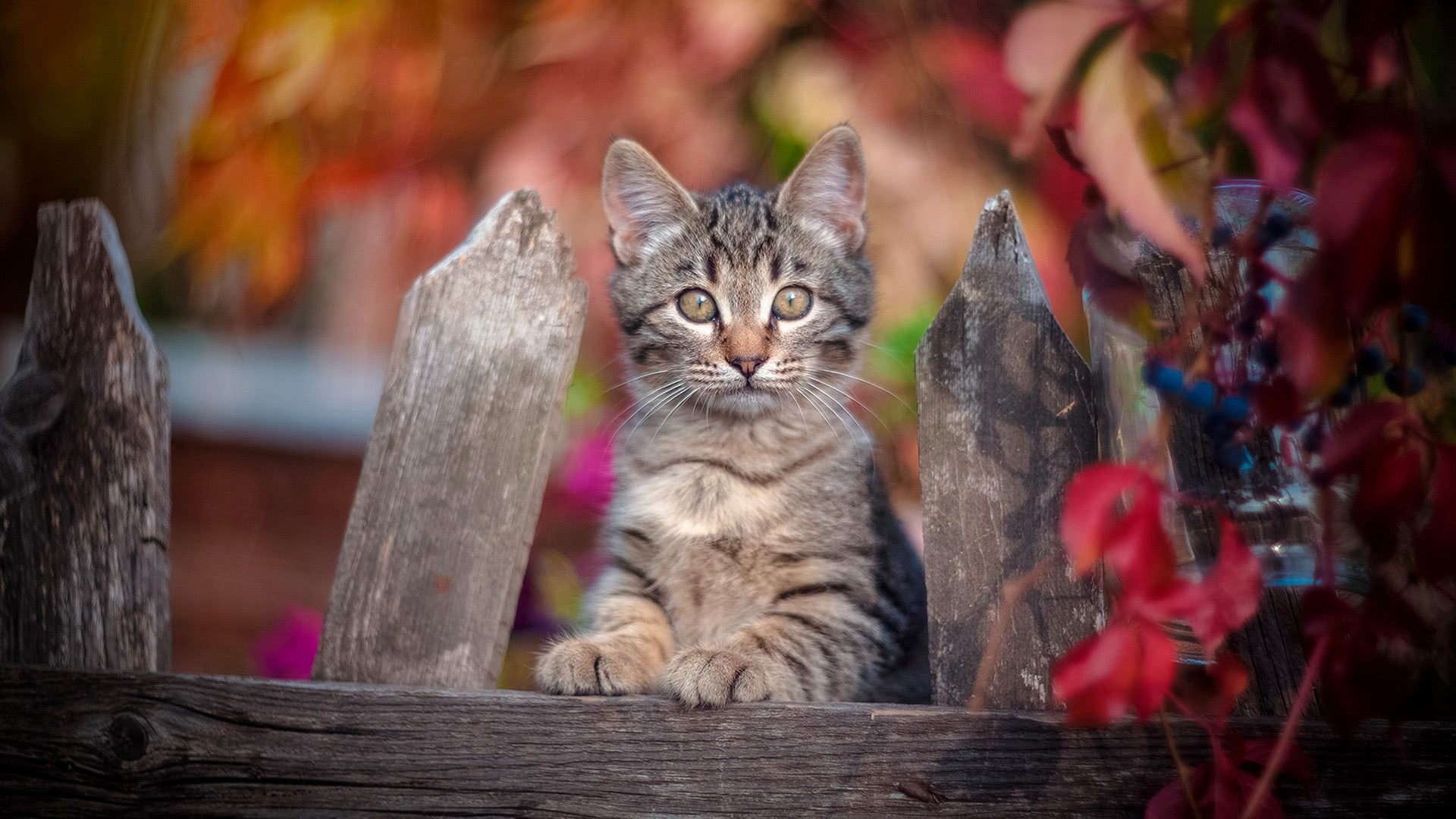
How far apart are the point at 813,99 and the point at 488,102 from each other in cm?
103

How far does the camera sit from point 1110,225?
1.13 meters

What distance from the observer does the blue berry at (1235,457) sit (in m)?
1.17

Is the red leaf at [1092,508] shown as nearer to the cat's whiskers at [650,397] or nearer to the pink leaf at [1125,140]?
the pink leaf at [1125,140]

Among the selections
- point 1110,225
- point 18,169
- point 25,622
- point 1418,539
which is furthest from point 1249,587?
point 18,169

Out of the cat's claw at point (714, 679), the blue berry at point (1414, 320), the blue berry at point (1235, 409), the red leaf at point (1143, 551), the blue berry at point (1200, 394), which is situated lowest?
the cat's claw at point (714, 679)

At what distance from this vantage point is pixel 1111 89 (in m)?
0.85

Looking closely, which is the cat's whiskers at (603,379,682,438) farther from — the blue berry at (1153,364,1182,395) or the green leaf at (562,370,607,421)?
the blue berry at (1153,364,1182,395)

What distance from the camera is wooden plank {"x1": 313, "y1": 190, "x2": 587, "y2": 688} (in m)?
1.48

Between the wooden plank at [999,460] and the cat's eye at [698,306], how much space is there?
88cm

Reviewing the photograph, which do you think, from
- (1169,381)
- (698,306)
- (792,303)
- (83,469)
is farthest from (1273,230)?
(83,469)

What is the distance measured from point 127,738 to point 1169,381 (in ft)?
4.77

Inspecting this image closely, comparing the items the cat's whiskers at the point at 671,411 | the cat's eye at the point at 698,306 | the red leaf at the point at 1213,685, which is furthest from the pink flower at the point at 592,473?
the red leaf at the point at 1213,685

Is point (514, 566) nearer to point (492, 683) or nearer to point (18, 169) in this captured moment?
point (492, 683)

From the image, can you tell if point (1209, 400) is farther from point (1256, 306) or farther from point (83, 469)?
point (83, 469)
